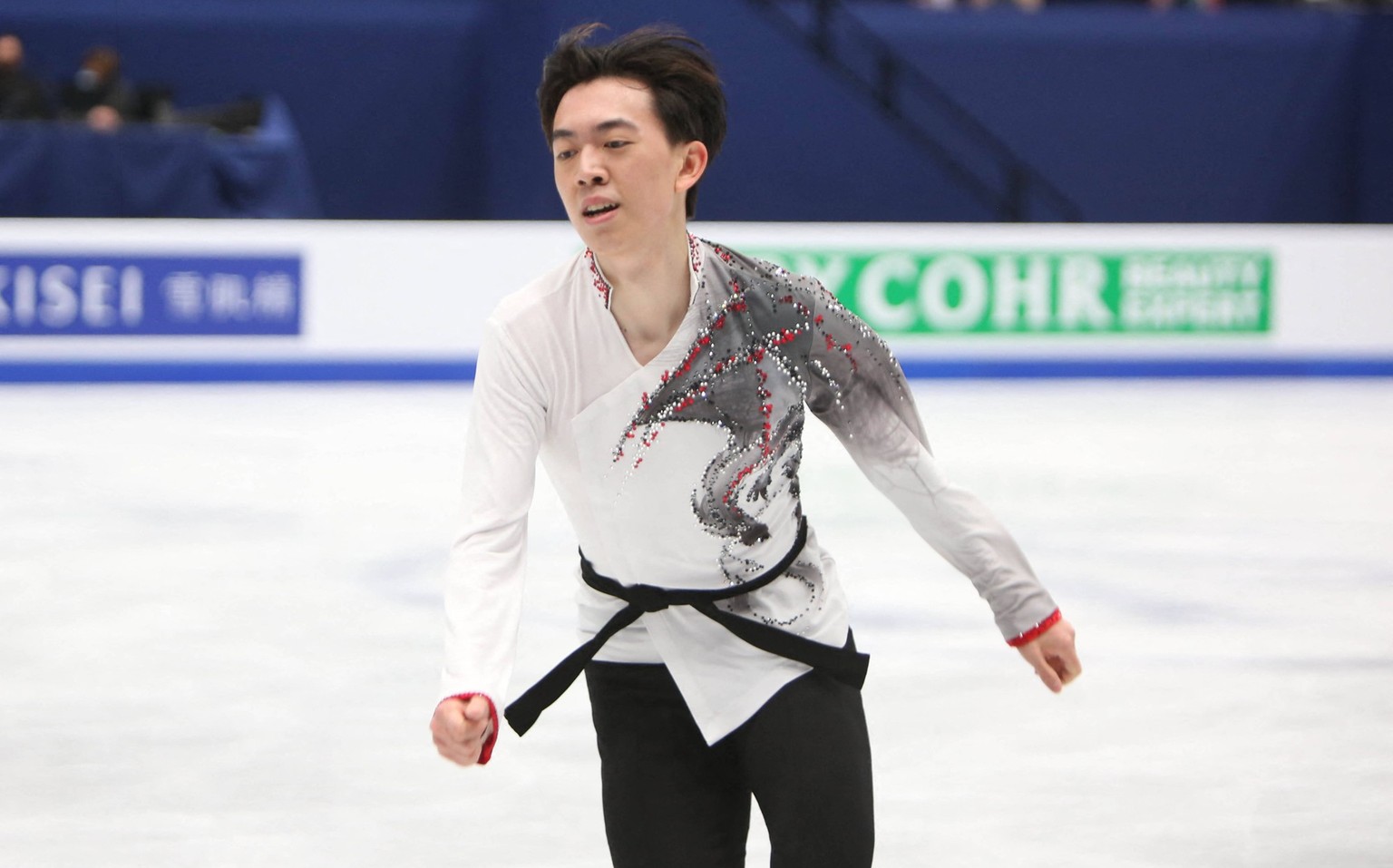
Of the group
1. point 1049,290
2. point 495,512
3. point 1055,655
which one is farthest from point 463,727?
point 1049,290

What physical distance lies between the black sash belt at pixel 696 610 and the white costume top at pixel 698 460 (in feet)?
0.04

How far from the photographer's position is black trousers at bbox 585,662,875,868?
185 centimetres

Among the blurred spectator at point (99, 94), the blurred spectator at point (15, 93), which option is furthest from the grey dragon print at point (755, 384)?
the blurred spectator at point (99, 94)

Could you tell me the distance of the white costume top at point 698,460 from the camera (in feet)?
6.07

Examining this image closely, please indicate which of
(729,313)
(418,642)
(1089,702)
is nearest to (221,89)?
(418,642)

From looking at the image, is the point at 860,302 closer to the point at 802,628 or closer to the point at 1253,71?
the point at 1253,71

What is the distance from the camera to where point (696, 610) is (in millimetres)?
1937

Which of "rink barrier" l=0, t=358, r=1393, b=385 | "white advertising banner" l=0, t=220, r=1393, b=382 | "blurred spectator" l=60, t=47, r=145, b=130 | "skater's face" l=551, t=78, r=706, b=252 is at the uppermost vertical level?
"skater's face" l=551, t=78, r=706, b=252

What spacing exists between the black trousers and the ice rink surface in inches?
1.6

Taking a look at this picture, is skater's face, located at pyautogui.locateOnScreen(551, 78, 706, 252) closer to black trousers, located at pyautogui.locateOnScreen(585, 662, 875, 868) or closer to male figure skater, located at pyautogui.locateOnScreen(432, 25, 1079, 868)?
male figure skater, located at pyautogui.locateOnScreen(432, 25, 1079, 868)

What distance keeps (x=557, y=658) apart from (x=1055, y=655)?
7.53ft

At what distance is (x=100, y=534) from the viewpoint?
5.48m

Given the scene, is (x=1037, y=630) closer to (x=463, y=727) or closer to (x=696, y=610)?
(x=696, y=610)

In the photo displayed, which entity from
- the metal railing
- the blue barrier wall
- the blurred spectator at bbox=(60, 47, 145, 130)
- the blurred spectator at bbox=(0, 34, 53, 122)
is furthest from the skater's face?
the metal railing
